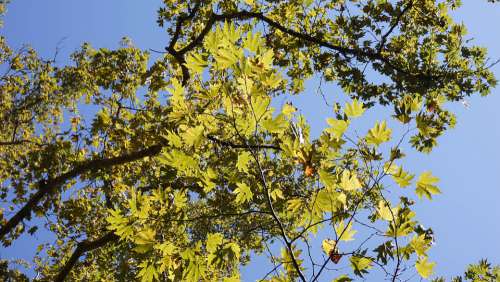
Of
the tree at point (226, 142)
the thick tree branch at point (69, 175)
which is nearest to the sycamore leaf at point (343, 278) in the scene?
the tree at point (226, 142)

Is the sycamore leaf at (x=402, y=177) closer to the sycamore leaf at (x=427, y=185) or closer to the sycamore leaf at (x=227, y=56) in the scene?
the sycamore leaf at (x=427, y=185)

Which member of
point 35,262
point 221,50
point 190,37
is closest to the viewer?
point 221,50

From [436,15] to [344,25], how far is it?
61.1 inches

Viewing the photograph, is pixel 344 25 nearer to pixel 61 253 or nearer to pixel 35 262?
pixel 61 253

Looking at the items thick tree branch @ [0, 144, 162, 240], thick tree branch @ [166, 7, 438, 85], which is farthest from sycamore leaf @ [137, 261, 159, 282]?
thick tree branch @ [166, 7, 438, 85]

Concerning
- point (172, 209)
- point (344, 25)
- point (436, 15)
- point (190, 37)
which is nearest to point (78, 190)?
point (190, 37)

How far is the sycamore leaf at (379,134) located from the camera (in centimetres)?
200

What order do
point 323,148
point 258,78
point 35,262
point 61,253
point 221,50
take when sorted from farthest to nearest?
point 35,262 → point 61,253 → point 323,148 → point 258,78 → point 221,50

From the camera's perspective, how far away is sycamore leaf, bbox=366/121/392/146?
6.57ft

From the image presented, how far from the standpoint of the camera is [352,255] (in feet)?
7.06

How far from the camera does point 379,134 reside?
6.63 feet

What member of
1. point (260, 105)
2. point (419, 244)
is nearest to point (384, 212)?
point (419, 244)

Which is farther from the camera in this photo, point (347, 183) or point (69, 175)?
point (69, 175)

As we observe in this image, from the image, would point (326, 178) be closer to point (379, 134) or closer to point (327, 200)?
point (327, 200)
